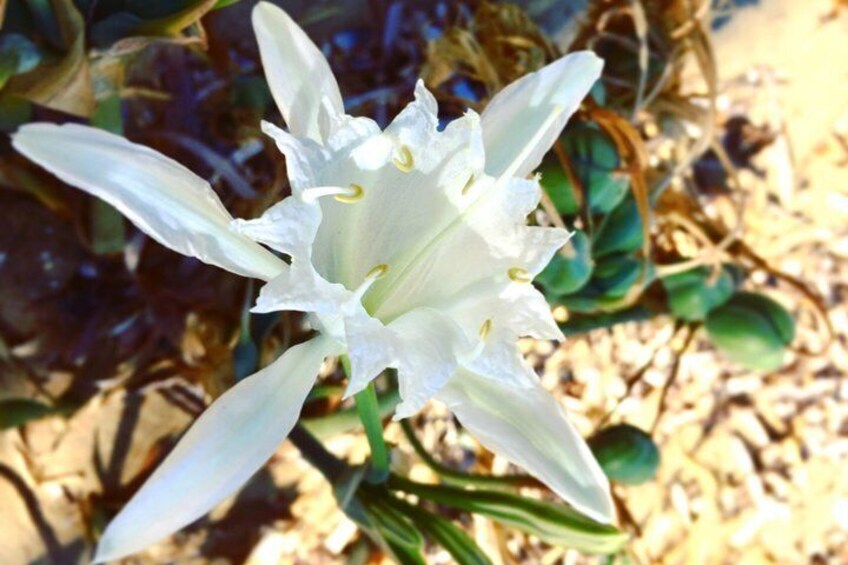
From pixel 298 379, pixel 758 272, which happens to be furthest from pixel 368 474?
pixel 758 272

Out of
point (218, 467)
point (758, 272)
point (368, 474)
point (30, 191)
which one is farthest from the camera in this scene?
point (758, 272)

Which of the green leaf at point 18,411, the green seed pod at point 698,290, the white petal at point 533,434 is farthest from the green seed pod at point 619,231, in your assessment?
the green leaf at point 18,411

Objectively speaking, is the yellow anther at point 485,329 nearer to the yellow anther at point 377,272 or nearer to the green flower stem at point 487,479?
the yellow anther at point 377,272

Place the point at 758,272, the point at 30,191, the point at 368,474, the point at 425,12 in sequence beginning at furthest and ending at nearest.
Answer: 1. the point at 758,272
2. the point at 425,12
3. the point at 30,191
4. the point at 368,474

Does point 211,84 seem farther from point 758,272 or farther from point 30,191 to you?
point 758,272

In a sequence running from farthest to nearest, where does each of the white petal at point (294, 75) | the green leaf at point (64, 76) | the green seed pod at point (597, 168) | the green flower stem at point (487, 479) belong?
1. the green seed pod at point (597, 168)
2. the green flower stem at point (487, 479)
3. the green leaf at point (64, 76)
4. the white petal at point (294, 75)

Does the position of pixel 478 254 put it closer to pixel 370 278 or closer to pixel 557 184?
pixel 370 278

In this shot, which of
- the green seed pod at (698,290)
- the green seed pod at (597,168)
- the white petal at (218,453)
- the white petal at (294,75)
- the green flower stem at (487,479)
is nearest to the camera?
the white petal at (218,453)
